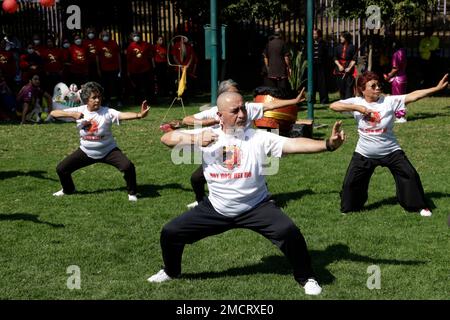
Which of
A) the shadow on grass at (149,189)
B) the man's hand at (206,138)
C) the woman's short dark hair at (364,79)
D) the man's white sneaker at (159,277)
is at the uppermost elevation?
the woman's short dark hair at (364,79)

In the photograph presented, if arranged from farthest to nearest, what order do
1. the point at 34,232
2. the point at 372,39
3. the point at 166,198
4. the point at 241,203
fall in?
the point at 372,39 < the point at 166,198 < the point at 34,232 < the point at 241,203

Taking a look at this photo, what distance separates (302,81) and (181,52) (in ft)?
10.5

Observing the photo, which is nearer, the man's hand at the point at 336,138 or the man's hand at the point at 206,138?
the man's hand at the point at 336,138

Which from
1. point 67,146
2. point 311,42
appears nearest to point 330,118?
point 311,42

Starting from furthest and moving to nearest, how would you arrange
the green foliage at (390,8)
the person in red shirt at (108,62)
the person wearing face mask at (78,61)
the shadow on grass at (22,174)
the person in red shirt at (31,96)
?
the green foliage at (390,8)
the person in red shirt at (108,62)
the person wearing face mask at (78,61)
the person in red shirt at (31,96)
the shadow on grass at (22,174)

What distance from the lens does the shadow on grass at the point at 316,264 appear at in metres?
7.36

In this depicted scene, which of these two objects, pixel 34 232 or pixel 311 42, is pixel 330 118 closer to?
pixel 311 42

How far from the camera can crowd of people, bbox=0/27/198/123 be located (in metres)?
18.7

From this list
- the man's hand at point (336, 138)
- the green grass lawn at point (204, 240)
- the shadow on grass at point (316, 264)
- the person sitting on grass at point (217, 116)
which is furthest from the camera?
the person sitting on grass at point (217, 116)

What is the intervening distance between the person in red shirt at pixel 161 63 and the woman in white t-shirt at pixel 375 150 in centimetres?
1255

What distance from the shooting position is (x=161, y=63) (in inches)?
860

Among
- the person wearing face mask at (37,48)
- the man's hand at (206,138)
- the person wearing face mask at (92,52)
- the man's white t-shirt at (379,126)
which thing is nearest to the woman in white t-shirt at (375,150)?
the man's white t-shirt at (379,126)

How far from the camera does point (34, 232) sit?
8.96 meters

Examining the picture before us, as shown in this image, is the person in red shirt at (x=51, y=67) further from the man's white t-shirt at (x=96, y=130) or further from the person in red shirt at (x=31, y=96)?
the man's white t-shirt at (x=96, y=130)
